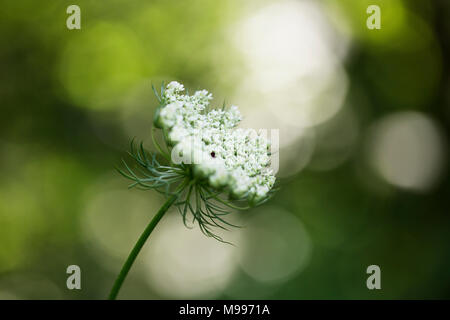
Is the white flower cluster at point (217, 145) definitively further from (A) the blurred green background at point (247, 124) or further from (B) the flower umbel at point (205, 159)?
(A) the blurred green background at point (247, 124)

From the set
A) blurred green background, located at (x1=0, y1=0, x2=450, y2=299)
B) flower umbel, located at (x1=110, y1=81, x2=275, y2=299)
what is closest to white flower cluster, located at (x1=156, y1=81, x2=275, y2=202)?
flower umbel, located at (x1=110, y1=81, x2=275, y2=299)

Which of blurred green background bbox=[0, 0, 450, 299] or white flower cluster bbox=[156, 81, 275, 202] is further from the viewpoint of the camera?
blurred green background bbox=[0, 0, 450, 299]

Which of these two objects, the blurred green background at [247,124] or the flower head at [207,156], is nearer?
the flower head at [207,156]

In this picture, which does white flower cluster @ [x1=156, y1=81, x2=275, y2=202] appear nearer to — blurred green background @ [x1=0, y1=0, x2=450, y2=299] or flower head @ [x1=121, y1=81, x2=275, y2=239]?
flower head @ [x1=121, y1=81, x2=275, y2=239]

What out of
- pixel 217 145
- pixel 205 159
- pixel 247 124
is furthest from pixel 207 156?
pixel 247 124

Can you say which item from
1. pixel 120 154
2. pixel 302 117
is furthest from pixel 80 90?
pixel 302 117

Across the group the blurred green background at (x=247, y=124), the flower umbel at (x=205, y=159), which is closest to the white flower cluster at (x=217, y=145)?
the flower umbel at (x=205, y=159)
